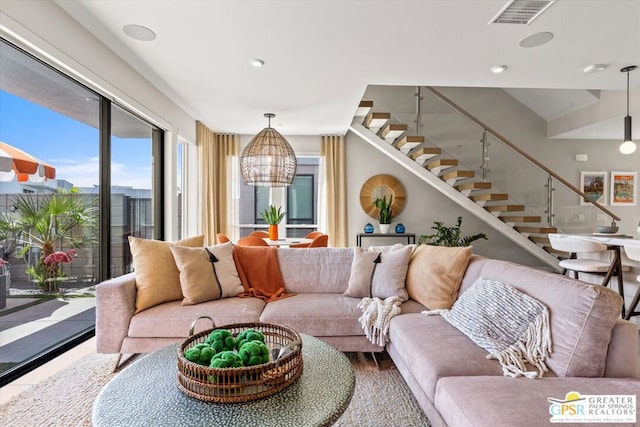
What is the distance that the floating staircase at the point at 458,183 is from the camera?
5.15 metres

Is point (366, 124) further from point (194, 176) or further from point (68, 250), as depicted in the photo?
point (68, 250)

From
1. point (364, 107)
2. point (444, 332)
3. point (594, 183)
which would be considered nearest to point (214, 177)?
point (364, 107)

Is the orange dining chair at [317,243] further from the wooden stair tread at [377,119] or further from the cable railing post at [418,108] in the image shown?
the cable railing post at [418,108]

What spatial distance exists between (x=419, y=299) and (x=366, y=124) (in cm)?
360

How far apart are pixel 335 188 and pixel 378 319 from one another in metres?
4.12

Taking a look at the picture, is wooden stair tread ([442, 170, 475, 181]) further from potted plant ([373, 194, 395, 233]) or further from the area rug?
the area rug

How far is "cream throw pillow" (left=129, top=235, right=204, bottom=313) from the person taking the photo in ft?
7.79

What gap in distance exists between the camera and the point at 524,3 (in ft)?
7.47

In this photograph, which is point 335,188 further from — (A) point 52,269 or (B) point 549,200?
(A) point 52,269

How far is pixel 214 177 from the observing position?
598 centimetres

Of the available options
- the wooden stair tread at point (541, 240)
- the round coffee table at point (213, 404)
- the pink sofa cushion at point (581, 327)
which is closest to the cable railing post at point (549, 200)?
the wooden stair tread at point (541, 240)

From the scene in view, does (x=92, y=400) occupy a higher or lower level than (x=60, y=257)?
lower

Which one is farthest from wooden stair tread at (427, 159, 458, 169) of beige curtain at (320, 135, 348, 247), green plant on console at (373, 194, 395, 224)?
beige curtain at (320, 135, 348, 247)

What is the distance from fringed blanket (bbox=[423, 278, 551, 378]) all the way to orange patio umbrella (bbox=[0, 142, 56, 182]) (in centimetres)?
294
